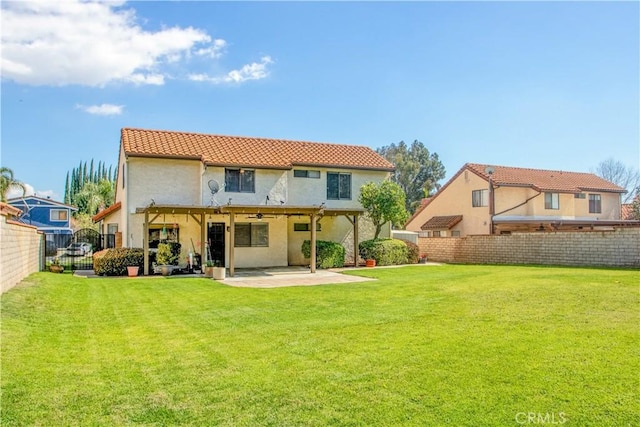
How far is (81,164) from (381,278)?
241ft

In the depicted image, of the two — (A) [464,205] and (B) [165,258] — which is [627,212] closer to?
(A) [464,205]

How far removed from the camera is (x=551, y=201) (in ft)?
106

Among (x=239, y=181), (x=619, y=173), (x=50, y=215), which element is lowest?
(x=50, y=215)

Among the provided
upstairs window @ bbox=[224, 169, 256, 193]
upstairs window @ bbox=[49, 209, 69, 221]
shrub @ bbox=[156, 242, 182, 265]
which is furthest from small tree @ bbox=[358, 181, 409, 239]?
upstairs window @ bbox=[49, 209, 69, 221]

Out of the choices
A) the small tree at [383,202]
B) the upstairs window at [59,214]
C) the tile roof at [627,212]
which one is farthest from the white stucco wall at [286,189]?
the upstairs window at [59,214]

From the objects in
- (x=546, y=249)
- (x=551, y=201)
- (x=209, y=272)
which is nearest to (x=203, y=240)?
(x=209, y=272)

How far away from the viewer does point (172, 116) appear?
26.1 metres

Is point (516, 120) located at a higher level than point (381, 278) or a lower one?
higher

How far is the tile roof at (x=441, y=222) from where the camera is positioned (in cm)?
3262

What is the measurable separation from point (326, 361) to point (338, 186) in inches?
738

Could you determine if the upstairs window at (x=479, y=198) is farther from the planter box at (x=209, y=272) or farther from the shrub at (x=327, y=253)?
the planter box at (x=209, y=272)

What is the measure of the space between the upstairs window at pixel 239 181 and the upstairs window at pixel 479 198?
17.4 m

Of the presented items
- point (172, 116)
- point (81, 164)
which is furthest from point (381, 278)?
point (81, 164)

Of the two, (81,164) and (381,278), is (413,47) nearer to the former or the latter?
(381,278)
